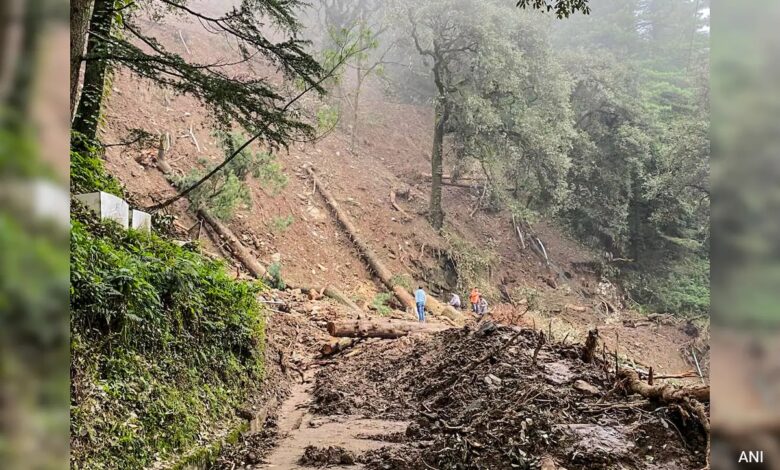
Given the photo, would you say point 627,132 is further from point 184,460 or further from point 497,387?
point 184,460

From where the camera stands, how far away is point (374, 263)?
17.0 m

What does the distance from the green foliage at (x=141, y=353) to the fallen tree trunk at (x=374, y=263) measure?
1002 cm

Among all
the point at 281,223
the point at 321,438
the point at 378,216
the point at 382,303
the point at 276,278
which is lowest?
the point at 321,438

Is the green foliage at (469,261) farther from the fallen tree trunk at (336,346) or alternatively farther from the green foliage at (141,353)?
the green foliage at (141,353)

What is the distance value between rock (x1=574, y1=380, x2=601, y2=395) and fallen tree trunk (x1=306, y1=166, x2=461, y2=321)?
9440mm

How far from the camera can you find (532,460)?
354 centimetres

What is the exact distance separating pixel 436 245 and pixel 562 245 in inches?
255

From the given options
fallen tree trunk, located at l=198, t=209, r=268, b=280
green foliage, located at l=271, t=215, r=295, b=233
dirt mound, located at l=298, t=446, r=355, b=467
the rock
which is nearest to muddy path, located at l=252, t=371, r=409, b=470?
dirt mound, located at l=298, t=446, r=355, b=467

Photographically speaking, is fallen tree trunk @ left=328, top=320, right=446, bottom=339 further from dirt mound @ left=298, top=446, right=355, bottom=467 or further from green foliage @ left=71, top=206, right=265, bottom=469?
dirt mound @ left=298, top=446, right=355, bottom=467

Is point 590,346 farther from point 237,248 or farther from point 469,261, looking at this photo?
point 469,261

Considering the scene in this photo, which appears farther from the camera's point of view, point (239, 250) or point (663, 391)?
point (239, 250)

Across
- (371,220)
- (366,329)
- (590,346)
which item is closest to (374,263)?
(371,220)

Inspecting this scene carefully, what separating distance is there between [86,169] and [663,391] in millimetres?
6321

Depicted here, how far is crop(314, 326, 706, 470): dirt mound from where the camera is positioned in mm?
3562
